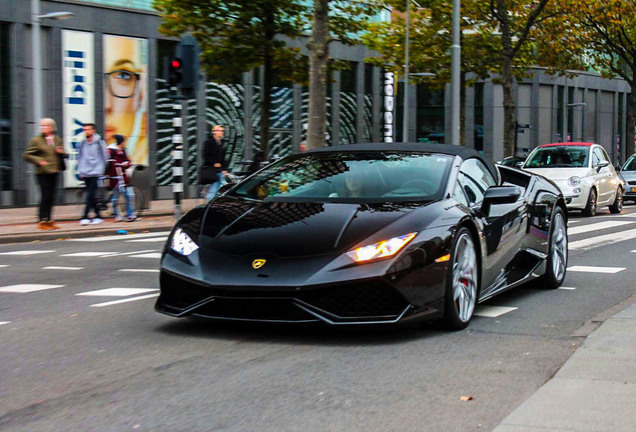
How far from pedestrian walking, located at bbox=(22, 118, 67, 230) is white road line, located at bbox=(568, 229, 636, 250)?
8.47 metres

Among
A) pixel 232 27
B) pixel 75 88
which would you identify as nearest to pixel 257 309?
pixel 232 27

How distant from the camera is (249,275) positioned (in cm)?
573

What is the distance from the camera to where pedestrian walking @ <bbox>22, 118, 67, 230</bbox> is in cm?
1597

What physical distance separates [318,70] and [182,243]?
14861mm

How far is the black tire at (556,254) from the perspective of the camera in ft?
28.1

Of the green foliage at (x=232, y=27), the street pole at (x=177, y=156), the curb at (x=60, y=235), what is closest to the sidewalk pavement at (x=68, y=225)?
the curb at (x=60, y=235)

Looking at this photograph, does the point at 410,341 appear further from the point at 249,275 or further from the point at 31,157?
the point at 31,157

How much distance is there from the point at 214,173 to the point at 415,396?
14776mm

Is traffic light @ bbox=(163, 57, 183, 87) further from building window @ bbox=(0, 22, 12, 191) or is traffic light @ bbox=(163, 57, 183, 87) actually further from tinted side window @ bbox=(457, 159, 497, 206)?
tinted side window @ bbox=(457, 159, 497, 206)

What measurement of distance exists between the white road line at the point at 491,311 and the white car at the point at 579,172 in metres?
13.7

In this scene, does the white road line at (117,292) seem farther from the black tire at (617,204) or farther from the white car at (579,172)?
the black tire at (617,204)

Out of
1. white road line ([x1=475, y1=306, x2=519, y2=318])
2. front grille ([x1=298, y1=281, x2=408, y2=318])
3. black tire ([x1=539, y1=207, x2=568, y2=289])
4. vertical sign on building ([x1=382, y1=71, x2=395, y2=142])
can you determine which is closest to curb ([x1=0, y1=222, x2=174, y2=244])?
black tire ([x1=539, y1=207, x2=568, y2=289])

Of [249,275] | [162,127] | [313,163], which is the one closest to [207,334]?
[249,275]

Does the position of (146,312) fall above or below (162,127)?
below
